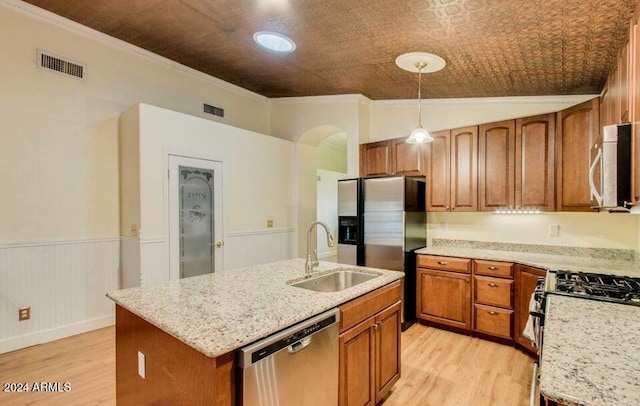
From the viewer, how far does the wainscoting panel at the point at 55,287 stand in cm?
289

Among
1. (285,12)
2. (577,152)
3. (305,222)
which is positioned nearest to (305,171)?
(305,222)

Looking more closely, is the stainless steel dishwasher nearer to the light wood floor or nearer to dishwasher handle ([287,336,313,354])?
dishwasher handle ([287,336,313,354])

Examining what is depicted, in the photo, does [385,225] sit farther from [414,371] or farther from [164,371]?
[164,371]

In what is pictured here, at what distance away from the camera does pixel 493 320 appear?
3.21 meters

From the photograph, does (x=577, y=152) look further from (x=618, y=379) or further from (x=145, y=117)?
(x=145, y=117)

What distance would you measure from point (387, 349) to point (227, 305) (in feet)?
3.89

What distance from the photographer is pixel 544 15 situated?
2197 millimetres

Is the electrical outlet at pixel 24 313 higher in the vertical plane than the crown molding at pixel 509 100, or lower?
lower

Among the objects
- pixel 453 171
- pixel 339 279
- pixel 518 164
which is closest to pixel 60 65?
pixel 339 279

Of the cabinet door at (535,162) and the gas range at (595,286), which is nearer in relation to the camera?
the gas range at (595,286)

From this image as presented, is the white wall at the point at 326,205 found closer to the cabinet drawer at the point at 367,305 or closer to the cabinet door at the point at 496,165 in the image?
the cabinet door at the point at 496,165

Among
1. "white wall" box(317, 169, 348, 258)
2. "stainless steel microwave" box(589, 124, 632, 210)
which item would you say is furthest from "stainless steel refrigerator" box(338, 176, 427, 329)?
"white wall" box(317, 169, 348, 258)

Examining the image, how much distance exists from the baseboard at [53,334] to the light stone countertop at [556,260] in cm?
350

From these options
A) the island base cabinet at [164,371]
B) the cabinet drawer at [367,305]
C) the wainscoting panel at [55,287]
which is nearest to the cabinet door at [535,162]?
the cabinet drawer at [367,305]
